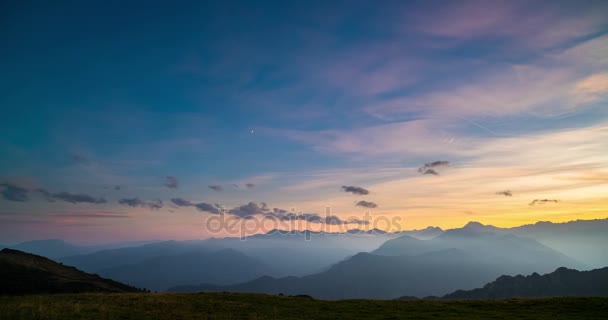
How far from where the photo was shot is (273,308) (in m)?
36.0

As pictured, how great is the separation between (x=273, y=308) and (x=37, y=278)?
51.5m

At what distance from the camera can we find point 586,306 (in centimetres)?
3575

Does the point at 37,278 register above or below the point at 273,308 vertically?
above

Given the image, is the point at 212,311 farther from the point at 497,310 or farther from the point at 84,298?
the point at 497,310

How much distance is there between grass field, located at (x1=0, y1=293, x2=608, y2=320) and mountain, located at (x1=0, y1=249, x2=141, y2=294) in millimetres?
22037

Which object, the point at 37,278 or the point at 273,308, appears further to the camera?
the point at 37,278

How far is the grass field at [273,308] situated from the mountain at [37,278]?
72.3 feet

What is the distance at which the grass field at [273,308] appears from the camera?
96.0 ft

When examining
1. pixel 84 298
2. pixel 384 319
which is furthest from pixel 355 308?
pixel 84 298

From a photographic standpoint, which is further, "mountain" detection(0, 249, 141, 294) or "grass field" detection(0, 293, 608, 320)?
"mountain" detection(0, 249, 141, 294)

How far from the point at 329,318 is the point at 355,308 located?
7.26 meters

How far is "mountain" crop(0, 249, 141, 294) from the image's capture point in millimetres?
55062

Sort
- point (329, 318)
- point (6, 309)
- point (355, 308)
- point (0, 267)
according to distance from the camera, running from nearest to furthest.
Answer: point (6, 309)
point (329, 318)
point (355, 308)
point (0, 267)

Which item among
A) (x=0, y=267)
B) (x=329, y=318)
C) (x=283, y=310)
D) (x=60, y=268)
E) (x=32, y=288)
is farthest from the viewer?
(x=60, y=268)
